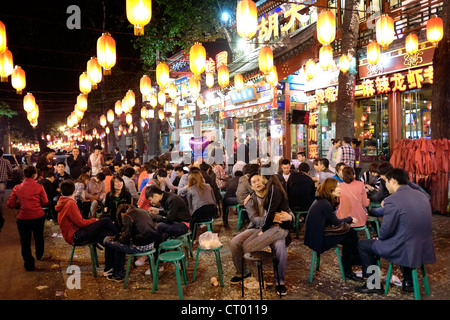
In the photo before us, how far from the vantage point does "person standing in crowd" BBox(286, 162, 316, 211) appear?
7098mm

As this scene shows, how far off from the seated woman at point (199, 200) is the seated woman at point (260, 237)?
1478 millimetres

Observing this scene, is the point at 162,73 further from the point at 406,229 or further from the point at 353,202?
the point at 406,229

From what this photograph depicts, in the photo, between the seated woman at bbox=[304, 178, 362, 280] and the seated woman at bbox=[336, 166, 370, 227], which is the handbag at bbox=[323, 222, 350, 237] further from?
the seated woman at bbox=[336, 166, 370, 227]

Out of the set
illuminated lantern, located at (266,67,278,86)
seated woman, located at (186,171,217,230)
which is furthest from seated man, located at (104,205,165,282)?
illuminated lantern, located at (266,67,278,86)

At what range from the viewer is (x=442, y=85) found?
8820mm

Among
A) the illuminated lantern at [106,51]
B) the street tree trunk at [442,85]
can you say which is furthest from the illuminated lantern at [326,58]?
the illuminated lantern at [106,51]

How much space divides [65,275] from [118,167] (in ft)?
13.4

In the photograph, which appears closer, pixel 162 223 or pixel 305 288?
pixel 305 288

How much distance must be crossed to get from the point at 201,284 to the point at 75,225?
243 centimetres

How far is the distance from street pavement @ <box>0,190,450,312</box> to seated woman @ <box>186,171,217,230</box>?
84 centimetres

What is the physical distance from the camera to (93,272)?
17.9 ft
